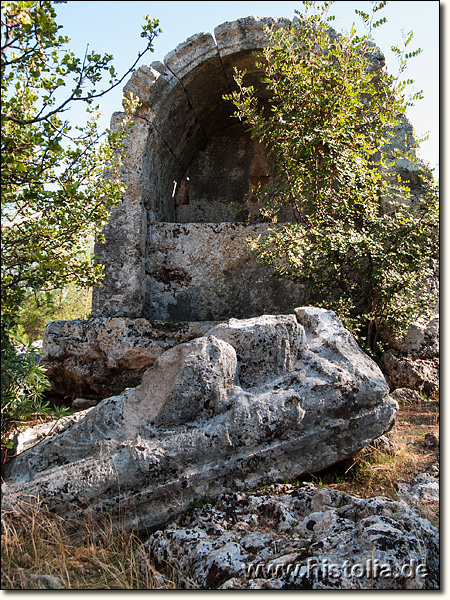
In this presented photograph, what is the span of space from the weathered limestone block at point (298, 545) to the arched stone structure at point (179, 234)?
3.05 meters

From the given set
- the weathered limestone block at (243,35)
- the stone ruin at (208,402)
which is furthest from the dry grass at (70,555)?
the weathered limestone block at (243,35)

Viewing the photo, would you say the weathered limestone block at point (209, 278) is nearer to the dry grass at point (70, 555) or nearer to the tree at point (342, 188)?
the tree at point (342, 188)

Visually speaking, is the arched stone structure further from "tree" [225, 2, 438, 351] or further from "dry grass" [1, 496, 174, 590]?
"dry grass" [1, 496, 174, 590]

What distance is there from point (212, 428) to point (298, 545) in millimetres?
950

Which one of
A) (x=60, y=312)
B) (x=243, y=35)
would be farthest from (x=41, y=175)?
Answer: (x=60, y=312)

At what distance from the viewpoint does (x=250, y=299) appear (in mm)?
6359

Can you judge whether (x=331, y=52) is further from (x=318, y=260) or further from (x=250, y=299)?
(x=250, y=299)

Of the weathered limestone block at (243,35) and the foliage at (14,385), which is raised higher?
the weathered limestone block at (243,35)

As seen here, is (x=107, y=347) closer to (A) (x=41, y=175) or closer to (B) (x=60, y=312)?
(A) (x=41, y=175)

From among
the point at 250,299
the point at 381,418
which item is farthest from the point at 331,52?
the point at 381,418

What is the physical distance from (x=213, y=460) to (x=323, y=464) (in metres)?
0.86

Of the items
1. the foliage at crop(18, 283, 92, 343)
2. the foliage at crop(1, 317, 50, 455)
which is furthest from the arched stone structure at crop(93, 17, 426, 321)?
the foliage at crop(18, 283, 92, 343)

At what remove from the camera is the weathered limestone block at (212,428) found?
11.4 ft

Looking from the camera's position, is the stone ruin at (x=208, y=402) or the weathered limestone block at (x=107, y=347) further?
the weathered limestone block at (x=107, y=347)
